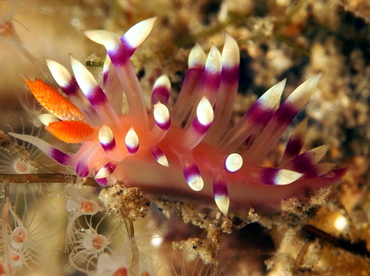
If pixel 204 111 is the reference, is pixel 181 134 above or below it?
below

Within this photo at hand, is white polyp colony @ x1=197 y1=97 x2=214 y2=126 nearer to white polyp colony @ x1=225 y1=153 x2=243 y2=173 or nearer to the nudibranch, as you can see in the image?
the nudibranch

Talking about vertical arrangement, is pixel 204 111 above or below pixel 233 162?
above

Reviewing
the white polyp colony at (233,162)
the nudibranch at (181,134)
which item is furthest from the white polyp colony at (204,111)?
the white polyp colony at (233,162)

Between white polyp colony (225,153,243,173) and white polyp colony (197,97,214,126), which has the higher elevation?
white polyp colony (197,97,214,126)

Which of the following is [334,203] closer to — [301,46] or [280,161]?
[280,161]

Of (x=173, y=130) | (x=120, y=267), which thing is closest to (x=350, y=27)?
(x=173, y=130)

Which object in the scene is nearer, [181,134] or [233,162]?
[233,162]

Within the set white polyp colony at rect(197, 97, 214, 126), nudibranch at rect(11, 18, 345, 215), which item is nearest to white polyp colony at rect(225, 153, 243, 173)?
nudibranch at rect(11, 18, 345, 215)

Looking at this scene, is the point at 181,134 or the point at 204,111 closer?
the point at 204,111
